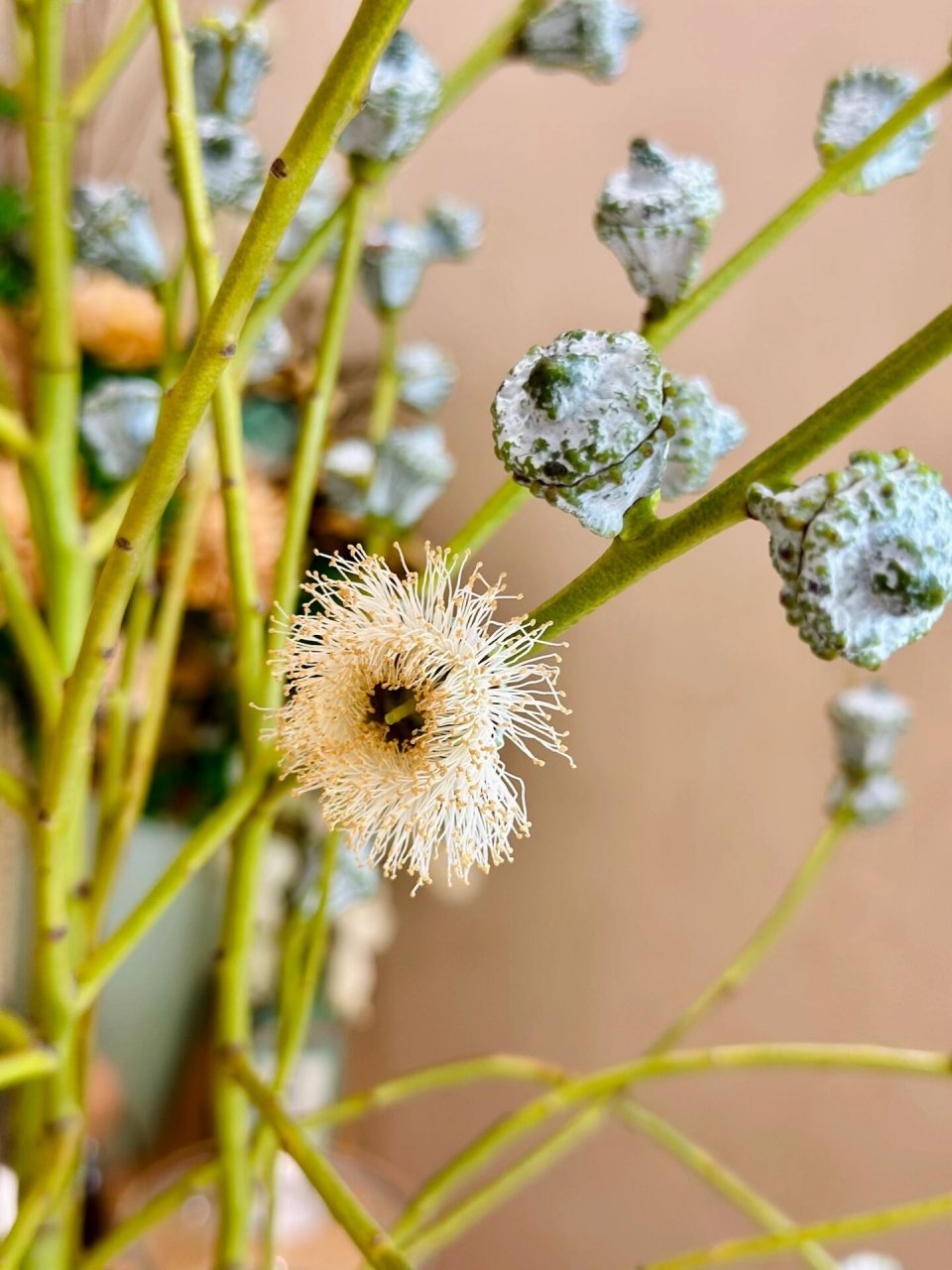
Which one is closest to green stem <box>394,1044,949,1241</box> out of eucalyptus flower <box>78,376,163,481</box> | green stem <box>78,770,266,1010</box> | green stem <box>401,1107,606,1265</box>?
green stem <box>401,1107,606,1265</box>

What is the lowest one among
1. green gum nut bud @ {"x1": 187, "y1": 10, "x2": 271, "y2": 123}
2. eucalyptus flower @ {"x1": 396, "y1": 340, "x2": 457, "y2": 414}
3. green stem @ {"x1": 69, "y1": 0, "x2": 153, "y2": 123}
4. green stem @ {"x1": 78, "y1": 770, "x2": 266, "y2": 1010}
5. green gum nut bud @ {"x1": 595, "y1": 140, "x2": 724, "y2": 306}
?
green stem @ {"x1": 78, "y1": 770, "x2": 266, "y2": 1010}

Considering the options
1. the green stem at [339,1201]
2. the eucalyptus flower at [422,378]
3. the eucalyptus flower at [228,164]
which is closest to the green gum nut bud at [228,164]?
the eucalyptus flower at [228,164]

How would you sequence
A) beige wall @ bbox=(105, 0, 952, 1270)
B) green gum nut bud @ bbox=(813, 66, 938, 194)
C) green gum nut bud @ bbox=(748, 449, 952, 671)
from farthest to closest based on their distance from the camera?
1. beige wall @ bbox=(105, 0, 952, 1270)
2. green gum nut bud @ bbox=(813, 66, 938, 194)
3. green gum nut bud @ bbox=(748, 449, 952, 671)

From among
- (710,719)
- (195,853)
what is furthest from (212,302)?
(710,719)

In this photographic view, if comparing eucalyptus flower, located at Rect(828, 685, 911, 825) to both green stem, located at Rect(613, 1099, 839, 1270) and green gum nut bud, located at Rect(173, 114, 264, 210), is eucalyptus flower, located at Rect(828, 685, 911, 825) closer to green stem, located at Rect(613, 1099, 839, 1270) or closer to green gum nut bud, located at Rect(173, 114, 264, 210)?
green stem, located at Rect(613, 1099, 839, 1270)

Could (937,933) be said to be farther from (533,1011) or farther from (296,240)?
(296,240)

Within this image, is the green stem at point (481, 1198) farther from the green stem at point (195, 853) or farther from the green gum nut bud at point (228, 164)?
the green gum nut bud at point (228, 164)
